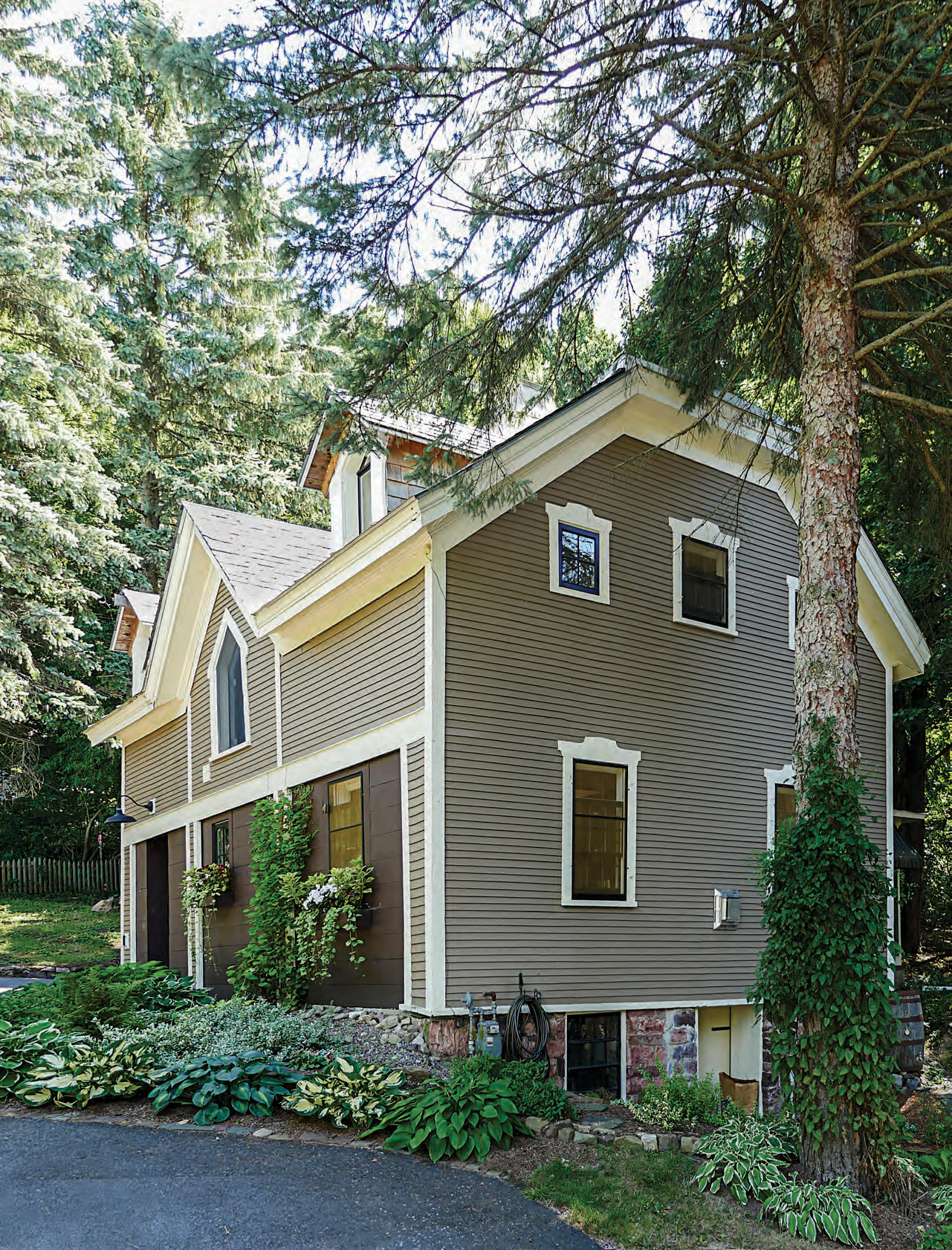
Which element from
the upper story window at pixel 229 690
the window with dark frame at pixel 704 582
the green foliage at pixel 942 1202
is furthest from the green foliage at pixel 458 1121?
the upper story window at pixel 229 690

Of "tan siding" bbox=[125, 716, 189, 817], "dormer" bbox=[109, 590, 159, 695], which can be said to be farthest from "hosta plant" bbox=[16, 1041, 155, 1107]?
"dormer" bbox=[109, 590, 159, 695]

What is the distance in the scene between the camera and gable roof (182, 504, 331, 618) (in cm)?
1314

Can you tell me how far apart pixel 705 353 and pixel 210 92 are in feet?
15.3

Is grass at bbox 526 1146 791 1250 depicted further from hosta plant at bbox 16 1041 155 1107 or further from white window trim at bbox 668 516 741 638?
white window trim at bbox 668 516 741 638

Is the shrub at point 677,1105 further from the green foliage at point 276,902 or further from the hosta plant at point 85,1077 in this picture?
the green foliage at point 276,902

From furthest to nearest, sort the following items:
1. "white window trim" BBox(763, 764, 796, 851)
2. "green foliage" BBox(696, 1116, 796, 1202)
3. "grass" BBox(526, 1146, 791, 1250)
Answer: "white window trim" BBox(763, 764, 796, 851) < "green foliage" BBox(696, 1116, 796, 1202) < "grass" BBox(526, 1146, 791, 1250)

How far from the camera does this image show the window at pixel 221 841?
13426mm

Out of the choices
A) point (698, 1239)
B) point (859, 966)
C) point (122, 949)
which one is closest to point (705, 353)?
point (859, 966)

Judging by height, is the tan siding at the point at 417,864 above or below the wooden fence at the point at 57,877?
above

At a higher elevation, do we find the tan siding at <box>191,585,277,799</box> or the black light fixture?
the tan siding at <box>191,585,277,799</box>

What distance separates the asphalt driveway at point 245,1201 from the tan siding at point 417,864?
2.31 m

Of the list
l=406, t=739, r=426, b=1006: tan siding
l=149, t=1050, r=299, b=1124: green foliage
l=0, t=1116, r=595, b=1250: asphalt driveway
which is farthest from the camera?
l=406, t=739, r=426, b=1006: tan siding

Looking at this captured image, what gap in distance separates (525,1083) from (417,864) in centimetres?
212

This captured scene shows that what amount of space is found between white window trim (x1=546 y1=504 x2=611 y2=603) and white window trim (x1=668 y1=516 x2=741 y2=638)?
1076 mm
